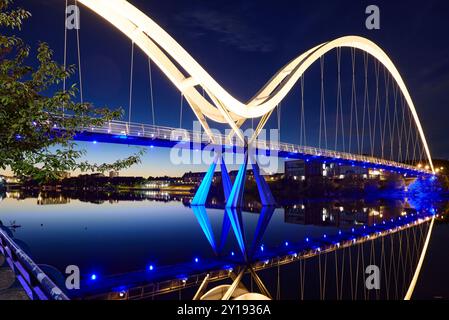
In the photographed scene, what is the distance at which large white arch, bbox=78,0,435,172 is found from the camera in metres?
23.6

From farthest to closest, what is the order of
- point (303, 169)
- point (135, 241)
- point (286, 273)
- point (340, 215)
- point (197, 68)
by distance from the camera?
point (303, 169) < point (340, 215) < point (197, 68) < point (135, 241) < point (286, 273)

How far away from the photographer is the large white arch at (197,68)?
23.6 metres

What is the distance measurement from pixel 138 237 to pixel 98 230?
12.3 feet

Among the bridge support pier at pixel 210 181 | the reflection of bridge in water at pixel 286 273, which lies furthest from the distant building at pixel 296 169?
the reflection of bridge in water at pixel 286 273

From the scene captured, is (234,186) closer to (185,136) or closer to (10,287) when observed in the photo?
(185,136)

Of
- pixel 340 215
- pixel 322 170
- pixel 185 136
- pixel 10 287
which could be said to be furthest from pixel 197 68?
pixel 322 170

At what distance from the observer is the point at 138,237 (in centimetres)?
2019

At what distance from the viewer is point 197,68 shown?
27.6m

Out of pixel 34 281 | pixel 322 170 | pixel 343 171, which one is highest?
pixel 322 170

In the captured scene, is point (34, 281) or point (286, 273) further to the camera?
point (286, 273)

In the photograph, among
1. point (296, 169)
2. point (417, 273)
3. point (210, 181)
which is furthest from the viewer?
point (296, 169)
